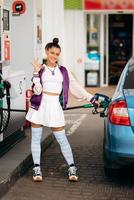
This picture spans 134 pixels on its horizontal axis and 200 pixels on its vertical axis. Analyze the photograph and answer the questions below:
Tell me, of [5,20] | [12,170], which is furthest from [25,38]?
[12,170]

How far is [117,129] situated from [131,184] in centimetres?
93

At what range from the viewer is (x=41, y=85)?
599 centimetres

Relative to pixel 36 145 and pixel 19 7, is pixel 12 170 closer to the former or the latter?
pixel 36 145

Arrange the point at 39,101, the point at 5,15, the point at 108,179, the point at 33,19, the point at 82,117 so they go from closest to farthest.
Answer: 1. the point at 39,101
2. the point at 108,179
3. the point at 5,15
4. the point at 33,19
5. the point at 82,117

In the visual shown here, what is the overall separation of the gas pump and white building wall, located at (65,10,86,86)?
846 centimetres

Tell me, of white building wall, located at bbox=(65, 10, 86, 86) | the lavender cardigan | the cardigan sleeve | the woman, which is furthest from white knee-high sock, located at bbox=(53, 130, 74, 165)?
white building wall, located at bbox=(65, 10, 86, 86)

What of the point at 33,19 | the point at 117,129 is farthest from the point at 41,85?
the point at 33,19


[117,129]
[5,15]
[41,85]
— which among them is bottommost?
[117,129]

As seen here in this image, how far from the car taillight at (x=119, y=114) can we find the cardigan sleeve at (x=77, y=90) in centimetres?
51

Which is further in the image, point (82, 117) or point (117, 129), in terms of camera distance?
point (82, 117)

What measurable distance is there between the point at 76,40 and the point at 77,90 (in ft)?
34.2

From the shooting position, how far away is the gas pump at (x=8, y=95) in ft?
21.5

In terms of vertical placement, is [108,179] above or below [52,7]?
below

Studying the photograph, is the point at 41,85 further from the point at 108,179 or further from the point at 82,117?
the point at 82,117
